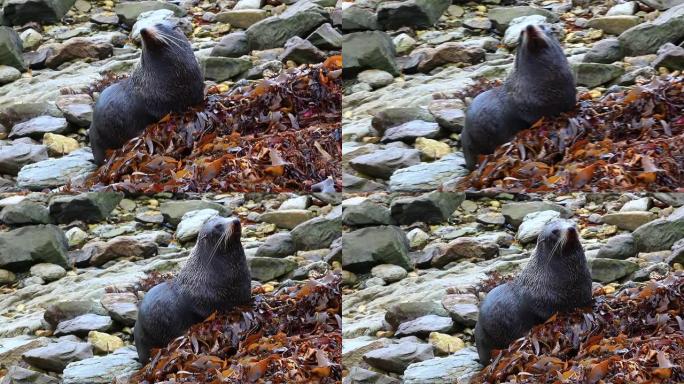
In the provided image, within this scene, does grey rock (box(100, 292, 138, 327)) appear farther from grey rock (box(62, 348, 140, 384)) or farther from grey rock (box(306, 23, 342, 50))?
grey rock (box(306, 23, 342, 50))

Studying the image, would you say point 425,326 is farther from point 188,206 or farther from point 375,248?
point 188,206

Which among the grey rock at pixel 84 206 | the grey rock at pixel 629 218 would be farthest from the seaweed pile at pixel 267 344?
the grey rock at pixel 629 218

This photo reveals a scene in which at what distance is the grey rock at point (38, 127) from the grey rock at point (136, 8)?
1.73ft

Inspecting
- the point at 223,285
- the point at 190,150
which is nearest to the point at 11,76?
the point at 190,150

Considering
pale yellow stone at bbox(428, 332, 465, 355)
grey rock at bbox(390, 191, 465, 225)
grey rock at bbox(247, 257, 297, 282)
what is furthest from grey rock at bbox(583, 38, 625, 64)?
grey rock at bbox(247, 257, 297, 282)

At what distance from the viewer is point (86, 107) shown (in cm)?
506

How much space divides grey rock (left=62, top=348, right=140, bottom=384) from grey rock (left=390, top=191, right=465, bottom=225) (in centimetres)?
131

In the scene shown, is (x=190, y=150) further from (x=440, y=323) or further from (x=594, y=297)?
(x=594, y=297)

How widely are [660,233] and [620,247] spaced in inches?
6.7

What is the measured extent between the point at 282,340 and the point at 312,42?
1322 millimetres

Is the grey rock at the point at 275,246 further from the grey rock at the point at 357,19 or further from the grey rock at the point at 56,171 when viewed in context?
the grey rock at the point at 357,19

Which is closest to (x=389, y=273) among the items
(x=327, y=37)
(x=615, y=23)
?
(x=327, y=37)

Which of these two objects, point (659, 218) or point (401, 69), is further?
point (401, 69)

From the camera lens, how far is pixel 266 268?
16.7 feet
